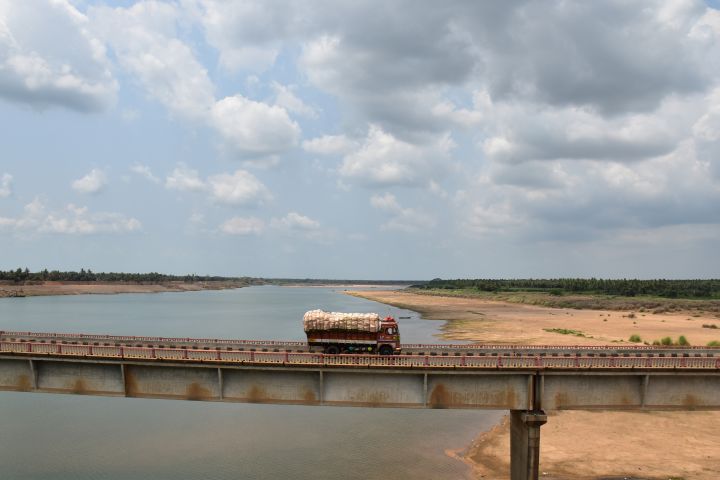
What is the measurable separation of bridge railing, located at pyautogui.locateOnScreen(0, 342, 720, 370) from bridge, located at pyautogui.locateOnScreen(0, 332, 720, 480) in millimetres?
63

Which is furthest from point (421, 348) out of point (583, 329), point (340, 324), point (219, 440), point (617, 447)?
point (583, 329)

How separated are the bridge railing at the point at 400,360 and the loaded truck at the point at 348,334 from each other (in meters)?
7.73

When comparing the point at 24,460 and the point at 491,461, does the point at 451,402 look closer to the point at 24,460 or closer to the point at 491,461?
the point at 491,461

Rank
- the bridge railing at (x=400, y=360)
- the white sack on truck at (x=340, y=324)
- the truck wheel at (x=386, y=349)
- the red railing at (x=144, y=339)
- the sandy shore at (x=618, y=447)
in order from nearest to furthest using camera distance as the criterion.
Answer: the bridge railing at (x=400, y=360) → the sandy shore at (x=618, y=447) → the red railing at (x=144, y=339) → the truck wheel at (x=386, y=349) → the white sack on truck at (x=340, y=324)

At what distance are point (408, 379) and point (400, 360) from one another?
128cm

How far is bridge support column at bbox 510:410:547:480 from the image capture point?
1093 inches

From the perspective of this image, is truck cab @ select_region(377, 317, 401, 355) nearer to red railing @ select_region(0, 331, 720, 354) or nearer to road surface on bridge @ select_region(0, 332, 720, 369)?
red railing @ select_region(0, 331, 720, 354)

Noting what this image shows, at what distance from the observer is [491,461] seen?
35438mm

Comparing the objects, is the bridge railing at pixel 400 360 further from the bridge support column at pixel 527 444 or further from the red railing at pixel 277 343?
A: the red railing at pixel 277 343

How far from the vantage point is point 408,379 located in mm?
29875

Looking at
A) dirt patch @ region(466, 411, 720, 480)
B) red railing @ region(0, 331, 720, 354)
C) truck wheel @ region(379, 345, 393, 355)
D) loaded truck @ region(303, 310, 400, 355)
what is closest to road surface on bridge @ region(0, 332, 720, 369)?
red railing @ region(0, 331, 720, 354)

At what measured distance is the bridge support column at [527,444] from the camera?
27750mm

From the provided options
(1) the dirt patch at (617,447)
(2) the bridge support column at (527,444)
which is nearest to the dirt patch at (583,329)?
(1) the dirt patch at (617,447)

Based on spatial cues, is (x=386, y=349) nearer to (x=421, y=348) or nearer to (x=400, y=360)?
(x=421, y=348)
